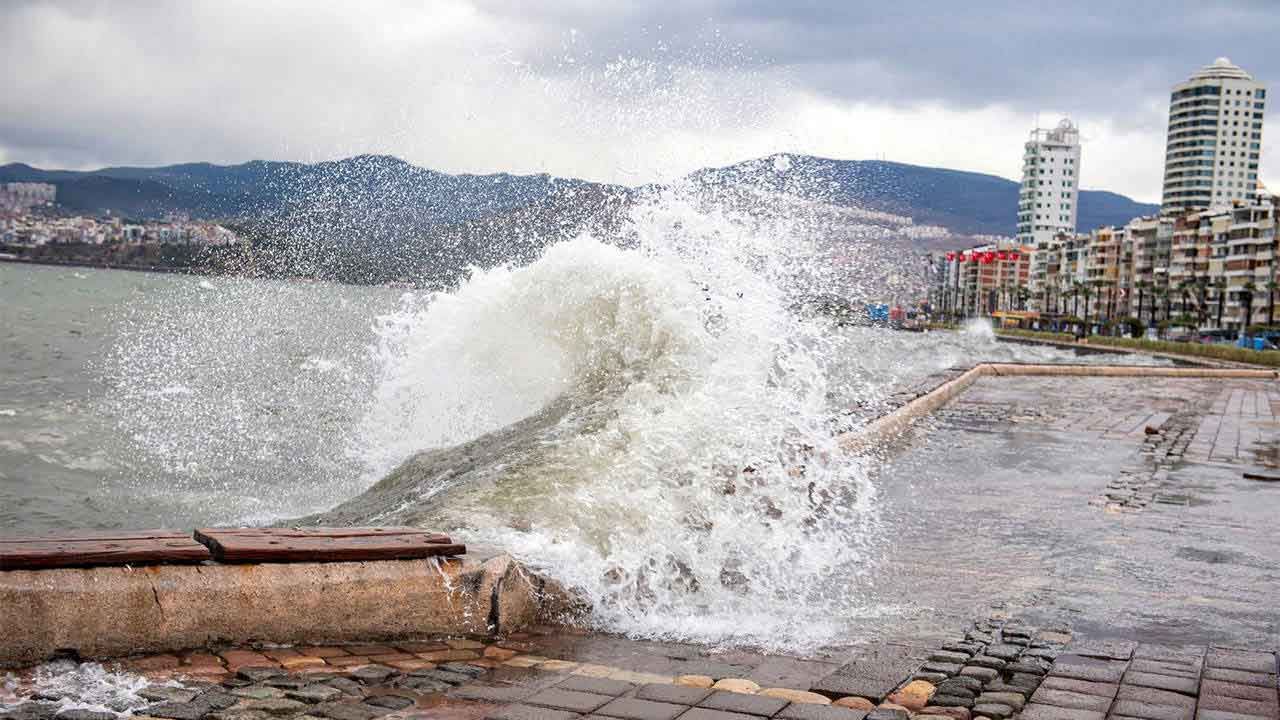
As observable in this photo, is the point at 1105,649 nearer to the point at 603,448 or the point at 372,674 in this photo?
the point at 372,674

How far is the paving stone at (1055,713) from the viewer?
12.2ft

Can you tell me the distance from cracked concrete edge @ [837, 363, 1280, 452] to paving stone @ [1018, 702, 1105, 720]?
716cm

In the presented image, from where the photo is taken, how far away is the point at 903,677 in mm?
4160

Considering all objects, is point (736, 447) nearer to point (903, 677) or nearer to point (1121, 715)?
point (903, 677)

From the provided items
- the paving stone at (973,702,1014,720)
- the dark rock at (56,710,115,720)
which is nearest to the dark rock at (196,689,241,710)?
the dark rock at (56,710,115,720)

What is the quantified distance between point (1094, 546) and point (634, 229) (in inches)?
183

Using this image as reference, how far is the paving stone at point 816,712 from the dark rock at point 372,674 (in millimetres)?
1376

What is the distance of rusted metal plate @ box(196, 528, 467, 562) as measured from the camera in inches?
170

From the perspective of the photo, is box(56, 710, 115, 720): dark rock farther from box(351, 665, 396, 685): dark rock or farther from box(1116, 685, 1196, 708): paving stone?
box(1116, 685, 1196, 708): paving stone

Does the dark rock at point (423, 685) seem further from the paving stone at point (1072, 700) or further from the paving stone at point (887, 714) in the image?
the paving stone at point (1072, 700)

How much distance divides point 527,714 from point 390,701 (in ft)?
1.56

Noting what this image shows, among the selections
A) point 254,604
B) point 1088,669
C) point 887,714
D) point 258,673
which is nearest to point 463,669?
point 258,673

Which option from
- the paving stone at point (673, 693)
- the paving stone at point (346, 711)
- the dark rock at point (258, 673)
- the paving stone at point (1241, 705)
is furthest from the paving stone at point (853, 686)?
the dark rock at point (258, 673)

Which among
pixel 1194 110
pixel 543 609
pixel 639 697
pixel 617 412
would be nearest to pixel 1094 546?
pixel 617 412
